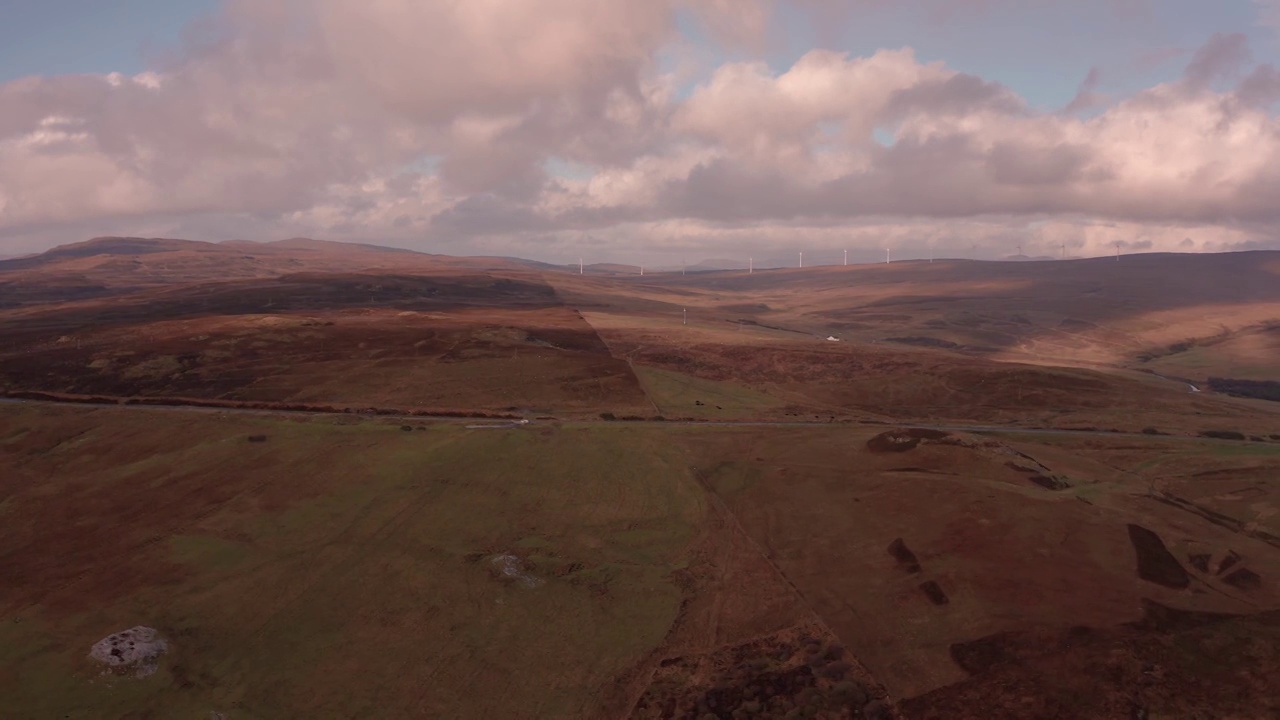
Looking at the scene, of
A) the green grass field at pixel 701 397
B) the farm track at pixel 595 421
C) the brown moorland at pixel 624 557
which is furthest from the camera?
the green grass field at pixel 701 397

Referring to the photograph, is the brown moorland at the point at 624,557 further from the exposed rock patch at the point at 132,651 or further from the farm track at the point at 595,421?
the farm track at the point at 595,421

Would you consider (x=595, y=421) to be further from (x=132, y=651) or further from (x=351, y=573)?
(x=132, y=651)

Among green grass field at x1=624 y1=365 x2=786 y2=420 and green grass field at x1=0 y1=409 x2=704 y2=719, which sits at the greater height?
green grass field at x1=624 y1=365 x2=786 y2=420

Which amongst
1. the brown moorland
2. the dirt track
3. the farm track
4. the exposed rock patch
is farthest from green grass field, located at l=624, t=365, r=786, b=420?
the exposed rock patch

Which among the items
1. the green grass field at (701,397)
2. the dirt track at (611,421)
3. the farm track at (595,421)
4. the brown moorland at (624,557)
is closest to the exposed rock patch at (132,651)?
the brown moorland at (624,557)

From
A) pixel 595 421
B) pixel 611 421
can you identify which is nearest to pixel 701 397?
pixel 611 421

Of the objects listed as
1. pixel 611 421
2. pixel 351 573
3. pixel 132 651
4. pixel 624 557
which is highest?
pixel 611 421

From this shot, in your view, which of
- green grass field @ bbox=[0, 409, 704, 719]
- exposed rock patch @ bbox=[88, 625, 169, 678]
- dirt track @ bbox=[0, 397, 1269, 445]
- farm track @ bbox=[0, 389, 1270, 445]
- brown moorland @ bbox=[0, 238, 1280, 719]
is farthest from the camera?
dirt track @ bbox=[0, 397, 1269, 445]

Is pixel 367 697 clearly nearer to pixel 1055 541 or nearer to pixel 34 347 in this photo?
pixel 1055 541

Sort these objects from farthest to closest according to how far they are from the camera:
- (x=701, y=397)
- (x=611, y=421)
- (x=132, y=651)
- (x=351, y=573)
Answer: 1. (x=701, y=397)
2. (x=611, y=421)
3. (x=351, y=573)
4. (x=132, y=651)

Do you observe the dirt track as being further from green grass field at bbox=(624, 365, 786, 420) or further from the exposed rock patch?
the exposed rock patch

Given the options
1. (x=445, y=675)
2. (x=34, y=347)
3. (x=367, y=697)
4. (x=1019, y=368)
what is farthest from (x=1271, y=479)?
(x=34, y=347)
